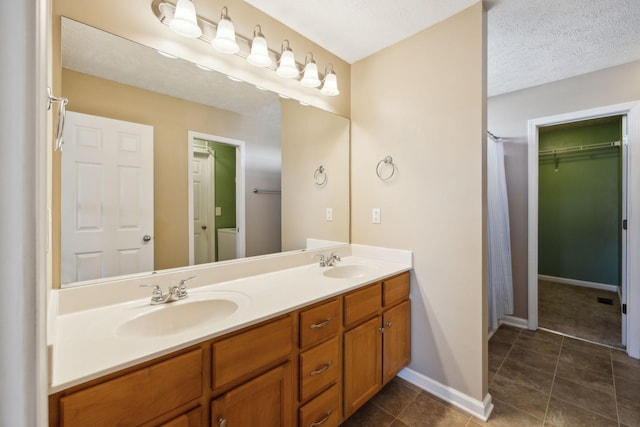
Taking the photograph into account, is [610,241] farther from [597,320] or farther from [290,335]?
[290,335]

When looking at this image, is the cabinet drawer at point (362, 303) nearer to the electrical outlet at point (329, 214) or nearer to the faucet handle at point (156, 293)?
the electrical outlet at point (329, 214)

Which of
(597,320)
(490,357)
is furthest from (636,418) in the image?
(597,320)

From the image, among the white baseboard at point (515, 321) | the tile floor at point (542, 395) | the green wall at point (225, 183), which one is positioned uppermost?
the green wall at point (225, 183)

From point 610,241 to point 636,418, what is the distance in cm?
297

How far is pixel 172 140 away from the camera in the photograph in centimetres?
135

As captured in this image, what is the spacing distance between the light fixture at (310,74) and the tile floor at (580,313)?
10.2 feet

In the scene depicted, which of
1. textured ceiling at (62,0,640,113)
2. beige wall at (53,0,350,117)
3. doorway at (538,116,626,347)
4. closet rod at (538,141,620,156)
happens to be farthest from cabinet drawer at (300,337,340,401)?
closet rod at (538,141,620,156)

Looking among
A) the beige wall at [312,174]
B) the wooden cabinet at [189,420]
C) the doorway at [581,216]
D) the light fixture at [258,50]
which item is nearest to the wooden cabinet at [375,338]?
the beige wall at [312,174]

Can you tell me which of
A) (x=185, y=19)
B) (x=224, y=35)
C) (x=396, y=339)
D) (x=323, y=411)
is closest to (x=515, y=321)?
(x=396, y=339)

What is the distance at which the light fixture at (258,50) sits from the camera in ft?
4.95

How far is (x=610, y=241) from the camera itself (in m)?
3.58

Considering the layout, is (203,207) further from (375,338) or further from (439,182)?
(439,182)

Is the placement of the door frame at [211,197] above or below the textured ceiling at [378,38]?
below

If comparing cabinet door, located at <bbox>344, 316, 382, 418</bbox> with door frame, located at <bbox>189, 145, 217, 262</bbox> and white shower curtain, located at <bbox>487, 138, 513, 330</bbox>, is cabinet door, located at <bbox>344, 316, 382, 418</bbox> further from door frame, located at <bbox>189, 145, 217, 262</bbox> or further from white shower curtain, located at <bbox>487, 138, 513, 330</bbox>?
white shower curtain, located at <bbox>487, 138, 513, 330</bbox>
